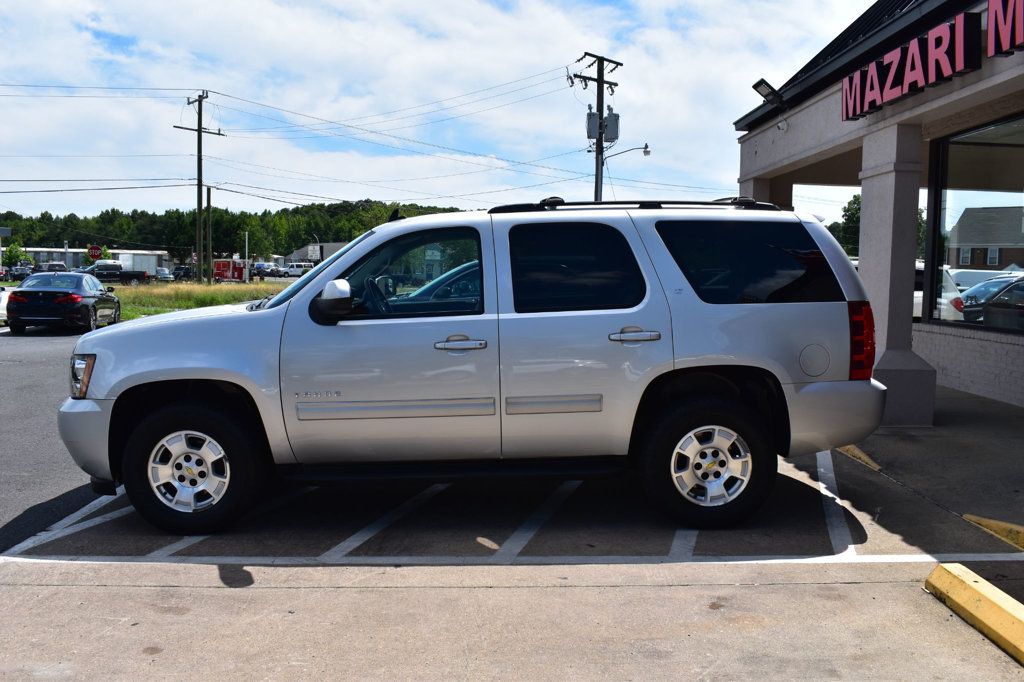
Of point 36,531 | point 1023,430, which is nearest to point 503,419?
point 36,531

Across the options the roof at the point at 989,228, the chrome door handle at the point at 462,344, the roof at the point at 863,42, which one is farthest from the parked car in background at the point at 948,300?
the chrome door handle at the point at 462,344

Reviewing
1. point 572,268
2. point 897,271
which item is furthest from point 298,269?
point 572,268

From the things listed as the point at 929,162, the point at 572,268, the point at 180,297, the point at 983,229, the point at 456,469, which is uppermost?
the point at 929,162

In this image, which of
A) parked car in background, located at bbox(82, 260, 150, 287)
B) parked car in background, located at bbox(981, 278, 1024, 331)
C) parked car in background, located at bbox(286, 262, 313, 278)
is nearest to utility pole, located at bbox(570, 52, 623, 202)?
parked car in background, located at bbox(981, 278, 1024, 331)

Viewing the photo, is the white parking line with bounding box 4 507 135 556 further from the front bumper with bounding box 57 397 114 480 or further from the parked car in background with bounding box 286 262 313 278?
the parked car in background with bounding box 286 262 313 278

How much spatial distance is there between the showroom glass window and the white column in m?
2.00

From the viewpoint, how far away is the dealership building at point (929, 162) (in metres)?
8.18

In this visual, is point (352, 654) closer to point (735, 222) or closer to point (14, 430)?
point (735, 222)

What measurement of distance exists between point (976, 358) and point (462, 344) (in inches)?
327

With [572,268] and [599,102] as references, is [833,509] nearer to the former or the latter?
[572,268]

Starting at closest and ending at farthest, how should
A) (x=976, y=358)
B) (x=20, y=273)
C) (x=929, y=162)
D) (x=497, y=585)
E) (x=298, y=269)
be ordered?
(x=497, y=585), (x=976, y=358), (x=929, y=162), (x=20, y=273), (x=298, y=269)

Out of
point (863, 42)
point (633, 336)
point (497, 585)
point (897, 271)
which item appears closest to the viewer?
point (497, 585)

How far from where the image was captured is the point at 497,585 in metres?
4.75

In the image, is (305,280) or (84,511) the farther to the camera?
(84,511)
